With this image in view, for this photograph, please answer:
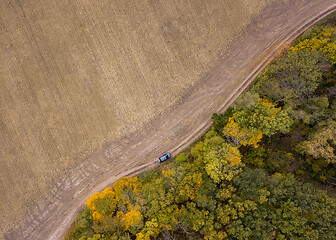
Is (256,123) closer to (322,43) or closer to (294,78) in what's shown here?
(294,78)

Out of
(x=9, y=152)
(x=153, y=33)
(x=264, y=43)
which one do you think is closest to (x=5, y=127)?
(x=9, y=152)

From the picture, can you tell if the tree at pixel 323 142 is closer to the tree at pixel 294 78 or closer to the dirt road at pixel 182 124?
the tree at pixel 294 78

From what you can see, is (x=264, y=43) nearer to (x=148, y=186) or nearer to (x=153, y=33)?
(x=153, y=33)

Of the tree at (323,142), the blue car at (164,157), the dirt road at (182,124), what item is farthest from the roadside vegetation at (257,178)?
the dirt road at (182,124)

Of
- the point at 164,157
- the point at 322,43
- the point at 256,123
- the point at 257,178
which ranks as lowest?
the point at 257,178

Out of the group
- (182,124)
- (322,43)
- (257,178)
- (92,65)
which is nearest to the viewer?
(257,178)

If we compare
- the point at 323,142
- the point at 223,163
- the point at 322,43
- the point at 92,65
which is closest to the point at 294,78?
the point at 322,43

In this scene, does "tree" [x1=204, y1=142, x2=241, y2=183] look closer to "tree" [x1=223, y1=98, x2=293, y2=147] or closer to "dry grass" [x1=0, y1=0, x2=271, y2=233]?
"tree" [x1=223, y1=98, x2=293, y2=147]
